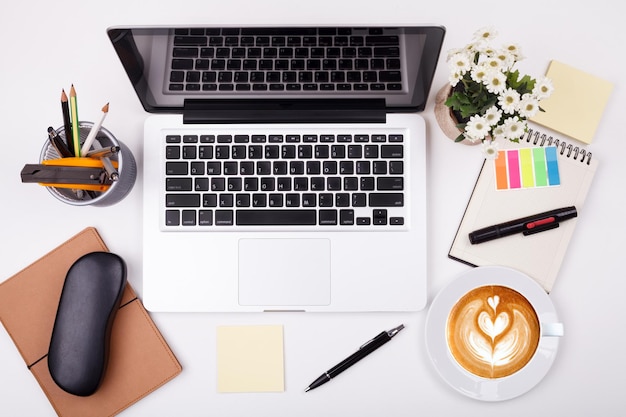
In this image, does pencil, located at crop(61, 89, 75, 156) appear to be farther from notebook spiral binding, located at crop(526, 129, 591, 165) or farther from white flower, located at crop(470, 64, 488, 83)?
notebook spiral binding, located at crop(526, 129, 591, 165)

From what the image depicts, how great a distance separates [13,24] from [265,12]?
1.57ft

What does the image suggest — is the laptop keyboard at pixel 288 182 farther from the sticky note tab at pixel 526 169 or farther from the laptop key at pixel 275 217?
the sticky note tab at pixel 526 169

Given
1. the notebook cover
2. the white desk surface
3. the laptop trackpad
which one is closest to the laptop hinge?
the white desk surface

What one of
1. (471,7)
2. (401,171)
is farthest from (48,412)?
(471,7)

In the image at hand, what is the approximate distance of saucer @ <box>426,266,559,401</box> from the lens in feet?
2.81

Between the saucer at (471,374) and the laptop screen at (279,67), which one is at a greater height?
the laptop screen at (279,67)

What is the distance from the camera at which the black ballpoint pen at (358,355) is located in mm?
884

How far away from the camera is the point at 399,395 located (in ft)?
2.93

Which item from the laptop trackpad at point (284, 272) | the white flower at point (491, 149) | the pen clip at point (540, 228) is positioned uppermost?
the white flower at point (491, 149)

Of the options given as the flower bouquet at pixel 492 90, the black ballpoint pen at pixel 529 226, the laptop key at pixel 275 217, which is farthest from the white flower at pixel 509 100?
the laptop key at pixel 275 217

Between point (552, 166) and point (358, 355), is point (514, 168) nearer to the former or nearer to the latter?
point (552, 166)

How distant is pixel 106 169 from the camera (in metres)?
0.78

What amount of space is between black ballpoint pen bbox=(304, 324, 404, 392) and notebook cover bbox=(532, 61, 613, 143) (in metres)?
0.48

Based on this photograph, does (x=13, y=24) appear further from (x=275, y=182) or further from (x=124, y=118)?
(x=275, y=182)
